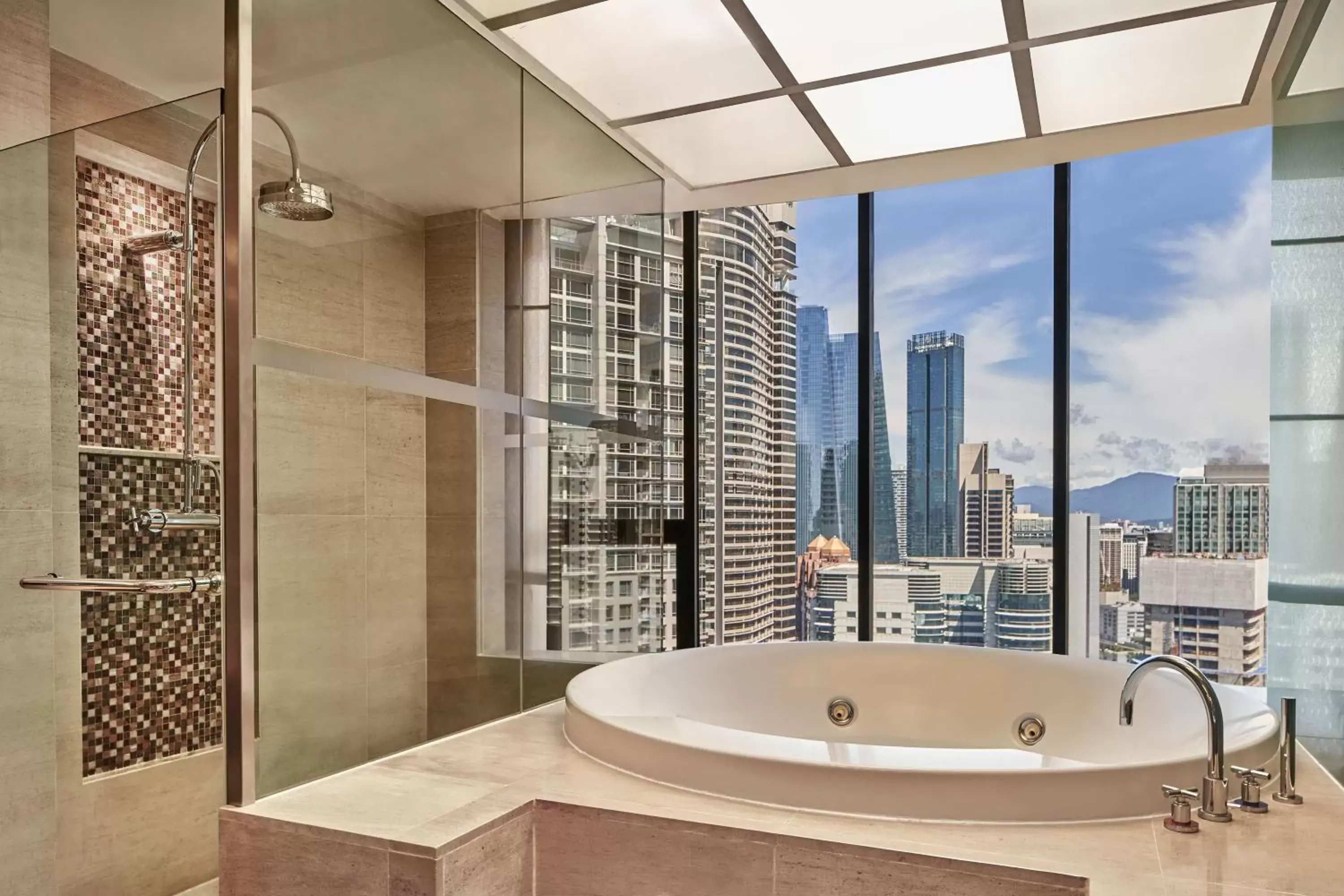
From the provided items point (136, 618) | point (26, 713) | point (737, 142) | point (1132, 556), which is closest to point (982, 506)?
point (1132, 556)

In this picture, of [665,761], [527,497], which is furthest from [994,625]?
[665,761]

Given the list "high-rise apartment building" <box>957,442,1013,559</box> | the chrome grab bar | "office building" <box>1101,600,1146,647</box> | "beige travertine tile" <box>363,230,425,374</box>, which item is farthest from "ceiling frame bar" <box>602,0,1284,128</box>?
"office building" <box>1101,600,1146,647</box>

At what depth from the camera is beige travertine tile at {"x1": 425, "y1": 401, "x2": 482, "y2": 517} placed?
2152mm

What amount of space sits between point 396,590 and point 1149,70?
2272 mm

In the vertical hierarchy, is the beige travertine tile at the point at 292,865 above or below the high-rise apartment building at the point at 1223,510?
below

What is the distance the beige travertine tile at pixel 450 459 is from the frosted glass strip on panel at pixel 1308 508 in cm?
179

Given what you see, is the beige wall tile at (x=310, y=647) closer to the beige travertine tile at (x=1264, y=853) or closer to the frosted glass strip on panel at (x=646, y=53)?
the frosted glass strip on panel at (x=646, y=53)

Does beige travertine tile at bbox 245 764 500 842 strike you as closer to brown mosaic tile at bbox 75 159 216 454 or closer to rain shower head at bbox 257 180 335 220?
brown mosaic tile at bbox 75 159 216 454

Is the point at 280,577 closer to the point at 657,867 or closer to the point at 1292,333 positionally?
the point at 657,867

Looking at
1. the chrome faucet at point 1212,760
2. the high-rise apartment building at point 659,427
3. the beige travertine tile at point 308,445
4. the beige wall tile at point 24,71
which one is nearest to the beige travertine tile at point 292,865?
the beige travertine tile at point 308,445

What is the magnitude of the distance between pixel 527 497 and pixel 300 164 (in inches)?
39.8

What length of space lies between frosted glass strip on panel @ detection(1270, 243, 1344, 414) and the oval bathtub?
660 millimetres

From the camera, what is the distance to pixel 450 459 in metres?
2.22

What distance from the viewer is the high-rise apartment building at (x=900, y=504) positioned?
3.70m
